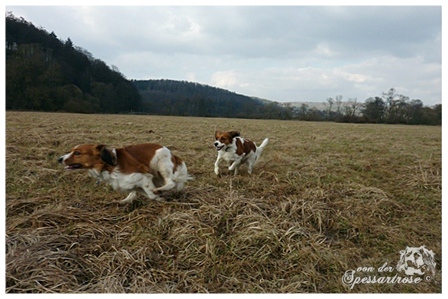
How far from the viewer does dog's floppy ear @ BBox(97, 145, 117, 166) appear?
12.9 feet

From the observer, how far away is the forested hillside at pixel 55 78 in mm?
46969

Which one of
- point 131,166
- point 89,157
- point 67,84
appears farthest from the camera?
point 67,84

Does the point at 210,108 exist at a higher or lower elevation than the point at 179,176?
higher

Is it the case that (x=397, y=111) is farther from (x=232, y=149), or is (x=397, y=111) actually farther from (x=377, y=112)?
(x=232, y=149)

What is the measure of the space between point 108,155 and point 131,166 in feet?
1.29

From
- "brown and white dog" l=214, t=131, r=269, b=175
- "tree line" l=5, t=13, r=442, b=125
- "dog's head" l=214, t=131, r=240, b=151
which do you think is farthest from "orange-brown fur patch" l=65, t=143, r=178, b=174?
"tree line" l=5, t=13, r=442, b=125

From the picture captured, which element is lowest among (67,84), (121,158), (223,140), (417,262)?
(417,262)

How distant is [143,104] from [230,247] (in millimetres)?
90011

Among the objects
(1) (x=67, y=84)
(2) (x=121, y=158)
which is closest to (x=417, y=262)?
(2) (x=121, y=158)

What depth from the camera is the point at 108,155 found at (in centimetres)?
397

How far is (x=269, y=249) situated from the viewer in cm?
325

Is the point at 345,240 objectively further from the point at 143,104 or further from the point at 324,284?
the point at 143,104

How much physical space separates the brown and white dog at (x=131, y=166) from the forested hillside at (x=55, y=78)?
169ft

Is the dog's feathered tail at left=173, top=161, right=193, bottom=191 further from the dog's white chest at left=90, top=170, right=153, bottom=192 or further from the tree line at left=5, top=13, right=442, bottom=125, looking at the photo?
the tree line at left=5, top=13, right=442, bottom=125
